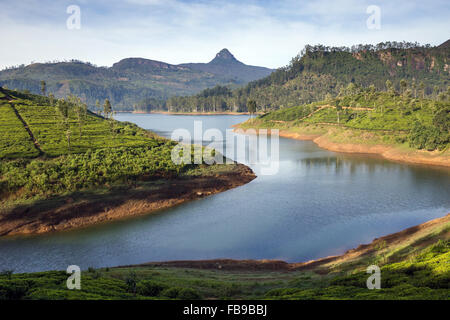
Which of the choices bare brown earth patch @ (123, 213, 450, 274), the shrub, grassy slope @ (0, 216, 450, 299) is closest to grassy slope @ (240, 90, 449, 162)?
bare brown earth patch @ (123, 213, 450, 274)

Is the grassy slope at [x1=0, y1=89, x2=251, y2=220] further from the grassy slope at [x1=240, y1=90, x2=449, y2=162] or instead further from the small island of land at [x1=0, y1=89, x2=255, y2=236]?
the grassy slope at [x1=240, y1=90, x2=449, y2=162]

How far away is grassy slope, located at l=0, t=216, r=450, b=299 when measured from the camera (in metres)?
17.3

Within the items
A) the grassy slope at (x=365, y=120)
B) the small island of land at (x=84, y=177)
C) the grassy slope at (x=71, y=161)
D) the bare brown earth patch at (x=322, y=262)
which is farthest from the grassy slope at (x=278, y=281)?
the grassy slope at (x=365, y=120)

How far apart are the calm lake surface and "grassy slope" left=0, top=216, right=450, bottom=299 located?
486 centimetres

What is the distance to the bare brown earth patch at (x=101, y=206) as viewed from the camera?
4381 cm

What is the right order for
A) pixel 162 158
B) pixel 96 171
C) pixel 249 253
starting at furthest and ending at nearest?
pixel 162 158 → pixel 96 171 → pixel 249 253

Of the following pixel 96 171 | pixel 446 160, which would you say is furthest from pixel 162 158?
pixel 446 160

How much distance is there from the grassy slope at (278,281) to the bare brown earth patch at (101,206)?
738 inches

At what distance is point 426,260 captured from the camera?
2264 cm

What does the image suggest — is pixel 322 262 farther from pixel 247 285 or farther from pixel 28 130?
pixel 28 130

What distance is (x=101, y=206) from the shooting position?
1925 inches

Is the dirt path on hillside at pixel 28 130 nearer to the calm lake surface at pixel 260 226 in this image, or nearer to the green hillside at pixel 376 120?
the calm lake surface at pixel 260 226
